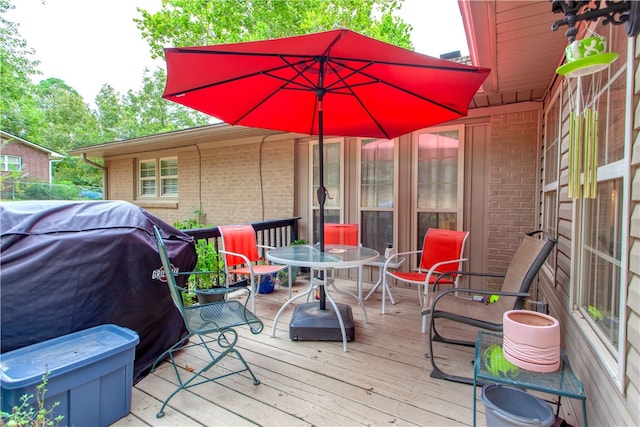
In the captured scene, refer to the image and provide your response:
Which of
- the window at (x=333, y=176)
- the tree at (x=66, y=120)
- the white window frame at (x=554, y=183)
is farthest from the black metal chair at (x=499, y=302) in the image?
the tree at (x=66, y=120)

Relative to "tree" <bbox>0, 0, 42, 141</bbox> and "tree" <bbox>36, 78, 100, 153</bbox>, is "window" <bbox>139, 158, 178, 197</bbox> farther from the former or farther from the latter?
"tree" <bbox>36, 78, 100, 153</bbox>

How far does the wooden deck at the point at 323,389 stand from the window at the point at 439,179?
1.81 metres

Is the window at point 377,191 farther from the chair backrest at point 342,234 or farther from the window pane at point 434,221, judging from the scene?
the chair backrest at point 342,234

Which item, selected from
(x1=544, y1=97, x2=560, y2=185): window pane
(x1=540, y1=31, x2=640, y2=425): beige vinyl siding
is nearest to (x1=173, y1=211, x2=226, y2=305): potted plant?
(x1=540, y1=31, x2=640, y2=425): beige vinyl siding

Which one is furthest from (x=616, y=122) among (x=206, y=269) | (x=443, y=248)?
(x=206, y=269)

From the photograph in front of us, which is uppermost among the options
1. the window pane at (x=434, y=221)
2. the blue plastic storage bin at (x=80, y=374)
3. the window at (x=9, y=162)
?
the window at (x=9, y=162)

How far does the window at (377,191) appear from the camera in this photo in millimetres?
4578

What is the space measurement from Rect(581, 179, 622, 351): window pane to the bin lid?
7.87 ft

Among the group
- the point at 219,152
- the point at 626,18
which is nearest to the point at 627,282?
the point at 626,18

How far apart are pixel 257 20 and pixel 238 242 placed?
11251 millimetres

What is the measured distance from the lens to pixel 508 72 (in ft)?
9.10

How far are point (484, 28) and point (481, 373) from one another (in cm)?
196

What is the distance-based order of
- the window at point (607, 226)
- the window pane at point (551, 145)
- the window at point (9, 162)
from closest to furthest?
1. the window at point (607, 226)
2. the window pane at point (551, 145)
3. the window at point (9, 162)

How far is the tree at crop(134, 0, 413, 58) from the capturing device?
455 inches
